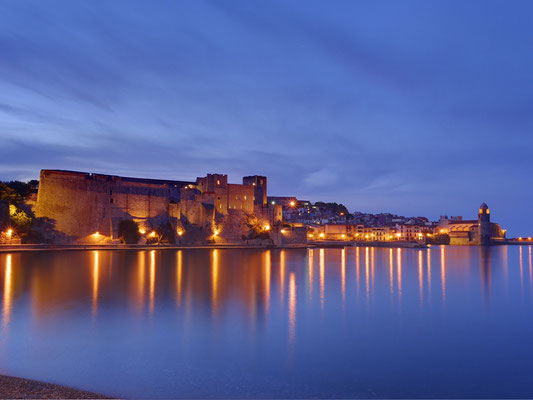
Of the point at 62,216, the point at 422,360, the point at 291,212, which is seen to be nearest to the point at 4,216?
the point at 62,216

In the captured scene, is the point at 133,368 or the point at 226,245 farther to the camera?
the point at 226,245

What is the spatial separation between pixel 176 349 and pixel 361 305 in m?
5.02

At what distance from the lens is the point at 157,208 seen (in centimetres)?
2769

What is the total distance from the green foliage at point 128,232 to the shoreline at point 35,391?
2237 centimetres

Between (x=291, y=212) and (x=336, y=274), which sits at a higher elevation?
(x=291, y=212)

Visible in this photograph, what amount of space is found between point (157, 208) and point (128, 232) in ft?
9.23

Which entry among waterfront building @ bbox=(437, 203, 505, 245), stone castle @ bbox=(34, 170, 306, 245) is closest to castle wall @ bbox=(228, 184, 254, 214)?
stone castle @ bbox=(34, 170, 306, 245)

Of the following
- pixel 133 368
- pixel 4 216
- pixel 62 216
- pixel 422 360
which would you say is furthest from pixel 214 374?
pixel 62 216

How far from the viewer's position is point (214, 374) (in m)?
4.50

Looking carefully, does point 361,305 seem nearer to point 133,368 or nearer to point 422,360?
point 422,360

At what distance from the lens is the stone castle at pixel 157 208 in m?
24.4

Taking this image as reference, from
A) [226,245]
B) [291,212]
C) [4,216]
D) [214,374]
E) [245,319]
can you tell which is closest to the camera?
[214,374]

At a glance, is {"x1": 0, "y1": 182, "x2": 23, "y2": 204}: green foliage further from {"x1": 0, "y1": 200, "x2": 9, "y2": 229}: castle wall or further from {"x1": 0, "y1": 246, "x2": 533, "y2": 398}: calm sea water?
{"x1": 0, "y1": 246, "x2": 533, "y2": 398}: calm sea water

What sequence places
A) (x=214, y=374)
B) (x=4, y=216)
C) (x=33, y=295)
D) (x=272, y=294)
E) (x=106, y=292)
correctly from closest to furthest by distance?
1. (x=214, y=374)
2. (x=33, y=295)
3. (x=106, y=292)
4. (x=272, y=294)
5. (x=4, y=216)
